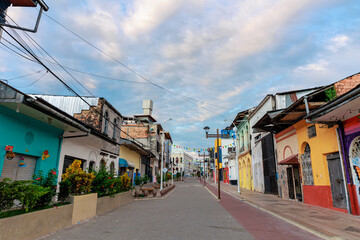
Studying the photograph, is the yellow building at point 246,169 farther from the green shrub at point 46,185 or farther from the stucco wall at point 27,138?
the green shrub at point 46,185

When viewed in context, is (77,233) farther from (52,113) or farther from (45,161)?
(45,161)

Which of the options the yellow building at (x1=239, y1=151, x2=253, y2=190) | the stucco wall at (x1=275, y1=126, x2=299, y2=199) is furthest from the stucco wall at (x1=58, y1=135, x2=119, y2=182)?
the yellow building at (x1=239, y1=151, x2=253, y2=190)

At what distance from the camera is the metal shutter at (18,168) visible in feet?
28.8

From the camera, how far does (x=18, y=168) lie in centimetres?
941

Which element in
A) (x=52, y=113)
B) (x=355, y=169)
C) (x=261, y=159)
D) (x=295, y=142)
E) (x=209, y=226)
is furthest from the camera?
(x=261, y=159)

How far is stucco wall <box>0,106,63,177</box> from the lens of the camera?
8438 mm

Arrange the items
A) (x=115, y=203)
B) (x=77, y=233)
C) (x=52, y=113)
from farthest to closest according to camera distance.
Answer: (x=115, y=203), (x=52, y=113), (x=77, y=233)

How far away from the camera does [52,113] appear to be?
8.79 metres

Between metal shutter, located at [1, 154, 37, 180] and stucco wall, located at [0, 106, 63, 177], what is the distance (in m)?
0.24

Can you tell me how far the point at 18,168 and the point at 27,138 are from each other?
1.28m

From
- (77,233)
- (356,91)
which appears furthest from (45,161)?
(356,91)

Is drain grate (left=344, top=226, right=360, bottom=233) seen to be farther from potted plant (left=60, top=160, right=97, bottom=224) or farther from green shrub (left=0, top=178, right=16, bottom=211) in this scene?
green shrub (left=0, top=178, right=16, bottom=211)

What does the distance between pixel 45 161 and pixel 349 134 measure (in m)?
13.9

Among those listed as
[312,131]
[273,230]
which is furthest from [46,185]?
[312,131]
